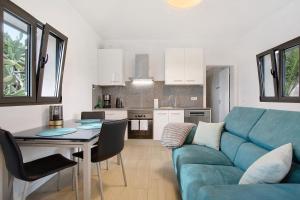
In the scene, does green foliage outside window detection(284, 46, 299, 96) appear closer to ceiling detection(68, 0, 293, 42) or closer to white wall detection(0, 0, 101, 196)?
ceiling detection(68, 0, 293, 42)

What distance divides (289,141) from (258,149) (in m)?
0.33

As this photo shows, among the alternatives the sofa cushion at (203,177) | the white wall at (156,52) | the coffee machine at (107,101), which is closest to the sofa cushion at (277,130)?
the sofa cushion at (203,177)

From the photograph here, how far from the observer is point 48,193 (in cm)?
229

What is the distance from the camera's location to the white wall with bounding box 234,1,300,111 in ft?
A: 10.2

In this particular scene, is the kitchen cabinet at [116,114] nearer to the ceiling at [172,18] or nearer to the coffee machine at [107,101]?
the coffee machine at [107,101]

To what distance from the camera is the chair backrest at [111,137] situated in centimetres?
192

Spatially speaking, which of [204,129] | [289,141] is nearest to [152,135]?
[204,129]

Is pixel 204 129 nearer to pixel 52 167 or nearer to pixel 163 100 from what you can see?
pixel 52 167

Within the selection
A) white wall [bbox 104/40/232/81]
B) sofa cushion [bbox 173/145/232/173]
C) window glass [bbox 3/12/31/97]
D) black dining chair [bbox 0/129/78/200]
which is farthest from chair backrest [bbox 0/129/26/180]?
white wall [bbox 104/40/232/81]

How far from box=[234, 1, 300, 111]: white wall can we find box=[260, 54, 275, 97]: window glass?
0.63ft

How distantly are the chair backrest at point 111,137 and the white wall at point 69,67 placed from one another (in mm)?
943

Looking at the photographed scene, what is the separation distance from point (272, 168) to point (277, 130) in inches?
22.4

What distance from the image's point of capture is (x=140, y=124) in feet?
14.8

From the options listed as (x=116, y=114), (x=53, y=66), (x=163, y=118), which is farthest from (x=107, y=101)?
(x=53, y=66)
